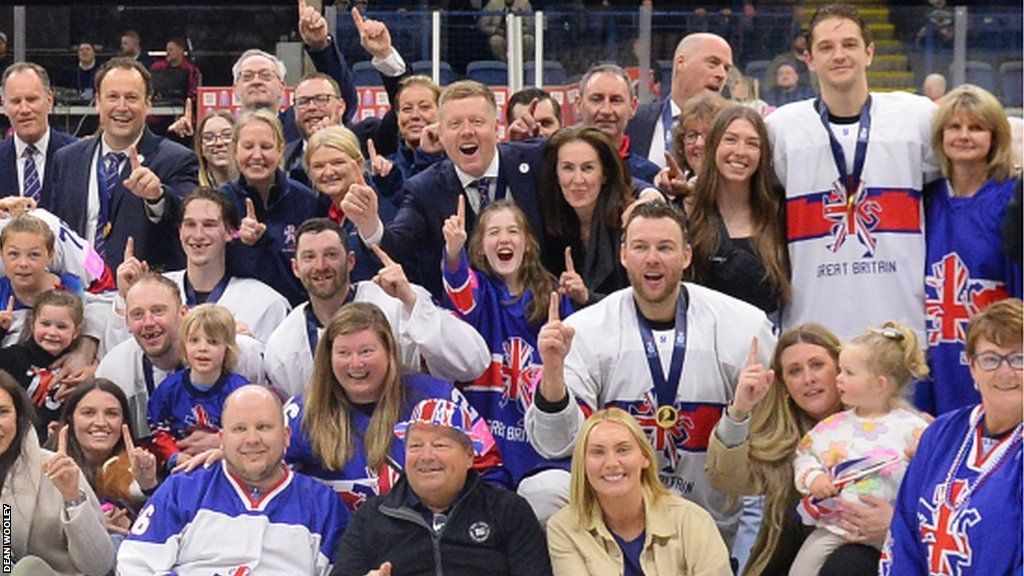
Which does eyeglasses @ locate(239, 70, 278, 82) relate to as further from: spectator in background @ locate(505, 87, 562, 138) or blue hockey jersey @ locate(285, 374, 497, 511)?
blue hockey jersey @ locate(285, 374, 497, 511)

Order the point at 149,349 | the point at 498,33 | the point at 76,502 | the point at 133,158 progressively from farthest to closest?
the point at 498,33
the point at 133,158
the point at 149,349
the point at 76,502

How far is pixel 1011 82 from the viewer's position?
11.7 meters

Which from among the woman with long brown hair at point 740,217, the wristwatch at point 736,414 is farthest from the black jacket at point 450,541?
the woman with long brown hair at point 740,217

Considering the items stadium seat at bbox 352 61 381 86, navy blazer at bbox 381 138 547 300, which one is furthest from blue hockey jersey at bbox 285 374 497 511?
stadium seat at bbox 352 61 381 86

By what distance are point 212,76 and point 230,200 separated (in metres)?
6.28

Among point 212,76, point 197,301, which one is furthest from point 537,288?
point 212,76

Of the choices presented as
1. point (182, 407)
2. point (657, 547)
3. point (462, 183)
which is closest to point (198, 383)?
point (182, 407)

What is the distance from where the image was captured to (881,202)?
18.0ft

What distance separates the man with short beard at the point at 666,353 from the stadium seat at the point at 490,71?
615 centimetres

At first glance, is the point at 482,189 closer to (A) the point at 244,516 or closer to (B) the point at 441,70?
(A) the point at 244,516

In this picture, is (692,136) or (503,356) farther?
(692,136)

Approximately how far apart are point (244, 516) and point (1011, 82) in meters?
7.94

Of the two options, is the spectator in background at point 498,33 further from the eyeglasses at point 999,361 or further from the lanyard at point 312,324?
the eyeglasses at point 999,361

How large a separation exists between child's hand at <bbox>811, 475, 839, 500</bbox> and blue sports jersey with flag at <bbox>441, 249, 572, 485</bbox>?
94 centimetres
